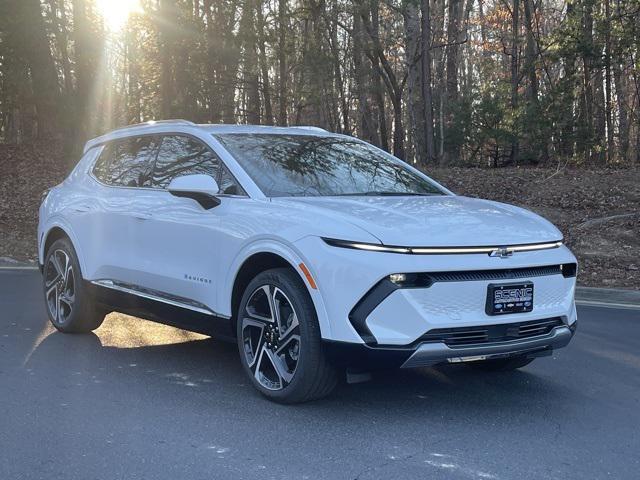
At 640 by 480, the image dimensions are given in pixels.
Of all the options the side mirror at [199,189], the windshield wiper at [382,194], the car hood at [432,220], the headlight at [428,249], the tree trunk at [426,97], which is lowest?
the headlight at [428,249]

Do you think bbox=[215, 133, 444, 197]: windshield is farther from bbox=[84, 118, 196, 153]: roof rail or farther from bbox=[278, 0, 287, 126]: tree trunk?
bbox=[278, 0, 287, 126]: tree trunk

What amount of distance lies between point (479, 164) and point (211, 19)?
907 cm

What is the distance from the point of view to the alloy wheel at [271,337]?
4.79 metres

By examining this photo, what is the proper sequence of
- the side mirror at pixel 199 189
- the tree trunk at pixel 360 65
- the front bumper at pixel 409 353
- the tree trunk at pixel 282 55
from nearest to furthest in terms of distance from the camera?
the front bumper at pixel 409 353 → the side mirror at pixel 199 189 → the tree trunk at pixel 282 55 → the tree trunk at pixel 360 65

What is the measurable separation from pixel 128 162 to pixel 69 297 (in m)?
1.34

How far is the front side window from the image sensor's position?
18.1ft

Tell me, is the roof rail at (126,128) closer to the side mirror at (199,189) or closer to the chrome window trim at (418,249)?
the side mirror at (199,189)

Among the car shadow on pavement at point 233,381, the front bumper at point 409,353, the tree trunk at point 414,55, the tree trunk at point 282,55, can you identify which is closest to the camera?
the front bumper at point 409,353

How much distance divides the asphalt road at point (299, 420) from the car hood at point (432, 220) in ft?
3.55

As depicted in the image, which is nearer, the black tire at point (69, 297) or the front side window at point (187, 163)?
the front side window at point (187, 163)

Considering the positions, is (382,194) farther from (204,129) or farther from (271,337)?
(204,129)

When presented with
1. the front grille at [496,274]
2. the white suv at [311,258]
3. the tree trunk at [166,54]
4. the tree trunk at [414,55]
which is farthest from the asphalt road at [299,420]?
the tree trunk at [414,55]

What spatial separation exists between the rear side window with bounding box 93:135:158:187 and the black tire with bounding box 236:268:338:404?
189 centimetres

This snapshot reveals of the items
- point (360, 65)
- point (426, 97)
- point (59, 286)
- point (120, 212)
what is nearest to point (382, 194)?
point (120, 212)
